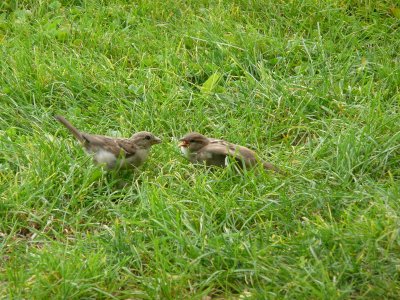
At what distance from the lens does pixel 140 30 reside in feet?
32.8

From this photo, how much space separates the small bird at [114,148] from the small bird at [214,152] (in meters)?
0.34

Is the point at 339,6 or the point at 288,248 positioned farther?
the point at 339,6

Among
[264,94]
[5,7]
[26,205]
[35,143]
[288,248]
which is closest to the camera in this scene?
[288,248]

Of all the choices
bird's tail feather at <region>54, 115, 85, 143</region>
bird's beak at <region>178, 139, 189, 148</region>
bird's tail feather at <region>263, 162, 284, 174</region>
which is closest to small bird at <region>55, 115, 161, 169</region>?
bird's tail feather at <region>54, 115, 85, 143</region>

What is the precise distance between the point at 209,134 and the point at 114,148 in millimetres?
1086

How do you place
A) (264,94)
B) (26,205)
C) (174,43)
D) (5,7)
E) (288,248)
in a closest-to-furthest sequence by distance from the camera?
1. (288,248)
2. (26,205)
3. (264,94)
4. (174,43)
5. (5,7)

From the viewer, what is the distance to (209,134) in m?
8.52

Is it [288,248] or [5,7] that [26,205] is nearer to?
[288,248]

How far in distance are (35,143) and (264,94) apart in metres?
2.07

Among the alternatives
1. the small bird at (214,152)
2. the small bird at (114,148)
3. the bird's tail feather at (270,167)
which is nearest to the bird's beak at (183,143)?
the small bird at (214,152)

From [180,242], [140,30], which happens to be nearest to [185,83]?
[140,30]

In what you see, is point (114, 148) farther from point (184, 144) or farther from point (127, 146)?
point (184, 144)

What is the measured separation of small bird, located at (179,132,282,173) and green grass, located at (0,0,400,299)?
10cm

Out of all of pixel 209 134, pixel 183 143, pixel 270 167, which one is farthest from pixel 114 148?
pixel 270 167
